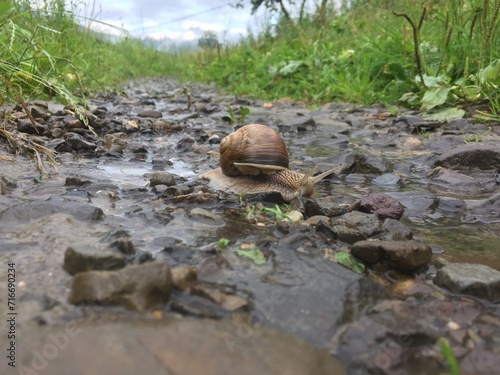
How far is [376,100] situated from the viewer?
6199mm

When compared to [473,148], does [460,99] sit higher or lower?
higher

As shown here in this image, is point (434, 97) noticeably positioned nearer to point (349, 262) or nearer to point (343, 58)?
point (343, 58)

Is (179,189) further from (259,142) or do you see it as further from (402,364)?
(402,364)

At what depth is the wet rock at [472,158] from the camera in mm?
3061

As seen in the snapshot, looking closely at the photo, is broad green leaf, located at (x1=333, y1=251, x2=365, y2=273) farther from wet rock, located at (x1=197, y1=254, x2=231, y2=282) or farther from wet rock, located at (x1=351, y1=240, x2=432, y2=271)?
wet rock, located at (x1=197, y1=254, x2=231, y2=282)

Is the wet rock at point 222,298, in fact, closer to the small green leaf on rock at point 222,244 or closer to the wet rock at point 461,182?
the small green leaf on rock at point 222,244

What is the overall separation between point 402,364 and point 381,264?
0.52m

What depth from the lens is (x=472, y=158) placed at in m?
3.11

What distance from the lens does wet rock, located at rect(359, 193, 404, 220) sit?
210cm

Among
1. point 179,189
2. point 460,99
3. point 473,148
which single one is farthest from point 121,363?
point 460,99

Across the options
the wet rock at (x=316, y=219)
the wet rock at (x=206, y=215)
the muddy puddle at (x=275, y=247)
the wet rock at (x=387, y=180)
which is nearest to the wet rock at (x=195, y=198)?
the muddy puddle at (x=275, y=247)

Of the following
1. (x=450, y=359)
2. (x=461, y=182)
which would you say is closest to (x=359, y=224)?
(x=450, y=359)

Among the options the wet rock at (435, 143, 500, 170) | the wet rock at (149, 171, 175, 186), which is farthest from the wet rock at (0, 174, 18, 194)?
the wet rock at (435, 143, 500, 170)

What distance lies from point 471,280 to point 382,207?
76cm
